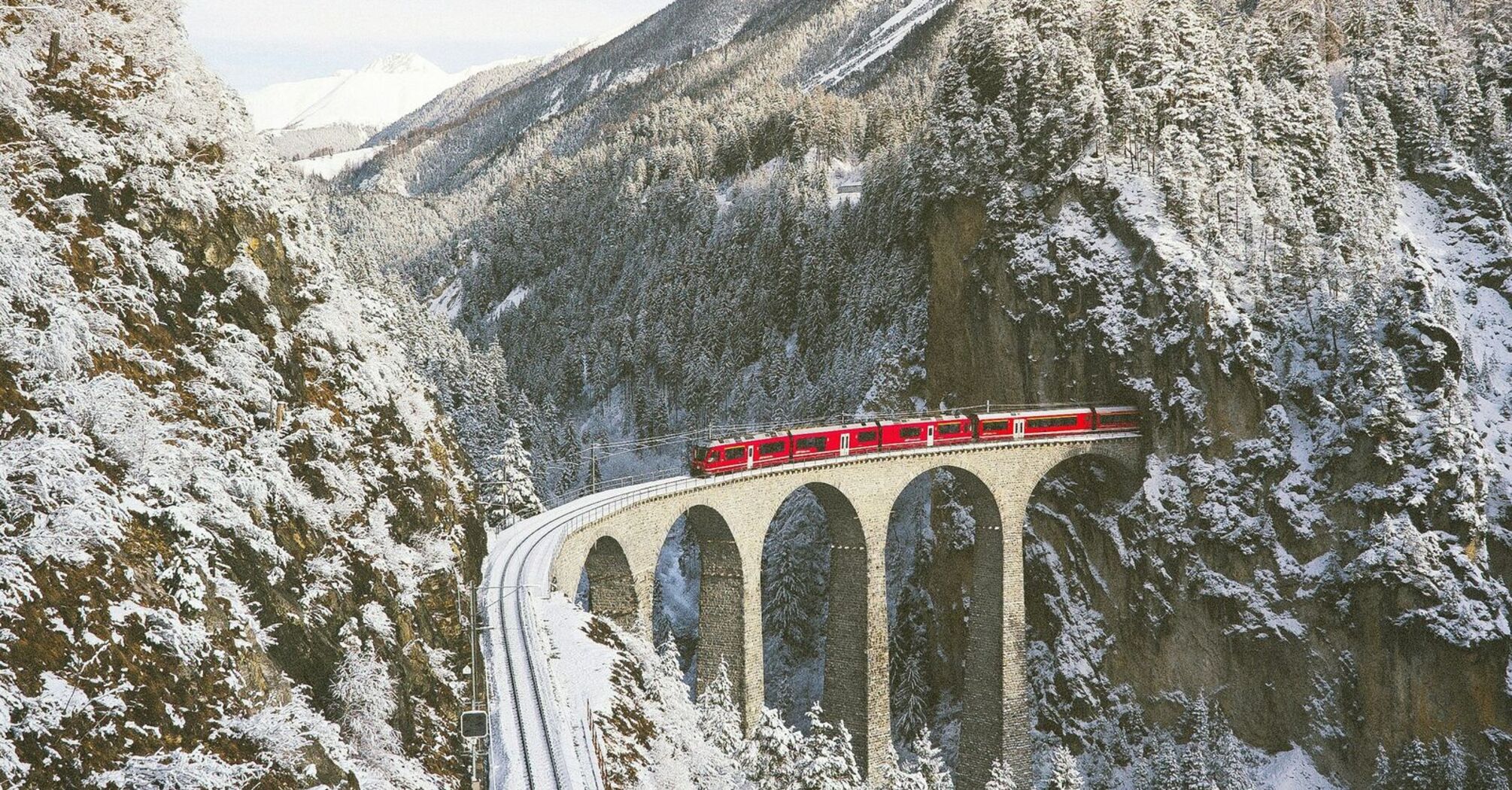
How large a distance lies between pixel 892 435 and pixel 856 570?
284 inches

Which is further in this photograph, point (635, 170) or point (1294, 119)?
point (635, 170)

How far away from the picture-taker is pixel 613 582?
41.6m

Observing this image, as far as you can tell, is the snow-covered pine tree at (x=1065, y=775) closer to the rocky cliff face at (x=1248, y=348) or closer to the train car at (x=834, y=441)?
the rocky cliff face at (x=1248, y=348)

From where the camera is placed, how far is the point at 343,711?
20.0 meters

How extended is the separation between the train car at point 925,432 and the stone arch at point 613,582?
15.2 meters

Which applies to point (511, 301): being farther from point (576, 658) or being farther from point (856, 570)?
point (576, 658)

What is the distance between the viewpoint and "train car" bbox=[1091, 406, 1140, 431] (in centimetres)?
5638

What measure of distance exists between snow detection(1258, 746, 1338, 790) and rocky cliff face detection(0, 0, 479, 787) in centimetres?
4542

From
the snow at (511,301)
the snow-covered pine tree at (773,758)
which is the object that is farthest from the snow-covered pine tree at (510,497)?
the snow at (511,301)

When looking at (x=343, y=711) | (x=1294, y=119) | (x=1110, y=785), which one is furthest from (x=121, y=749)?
(x=1294, y=119)

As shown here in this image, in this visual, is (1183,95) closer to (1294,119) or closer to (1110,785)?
(1294,119)

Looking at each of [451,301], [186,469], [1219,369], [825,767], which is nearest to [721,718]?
[825,767]

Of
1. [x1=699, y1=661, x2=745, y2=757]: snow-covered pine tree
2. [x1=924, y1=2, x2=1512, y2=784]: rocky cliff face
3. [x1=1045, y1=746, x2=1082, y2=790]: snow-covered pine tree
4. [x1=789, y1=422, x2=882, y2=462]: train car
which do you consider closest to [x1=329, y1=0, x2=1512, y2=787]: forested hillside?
[x1=924, y1=2, x2=1512, y2=784]: rocky cliff face

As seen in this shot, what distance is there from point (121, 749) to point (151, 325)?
33.5ft
